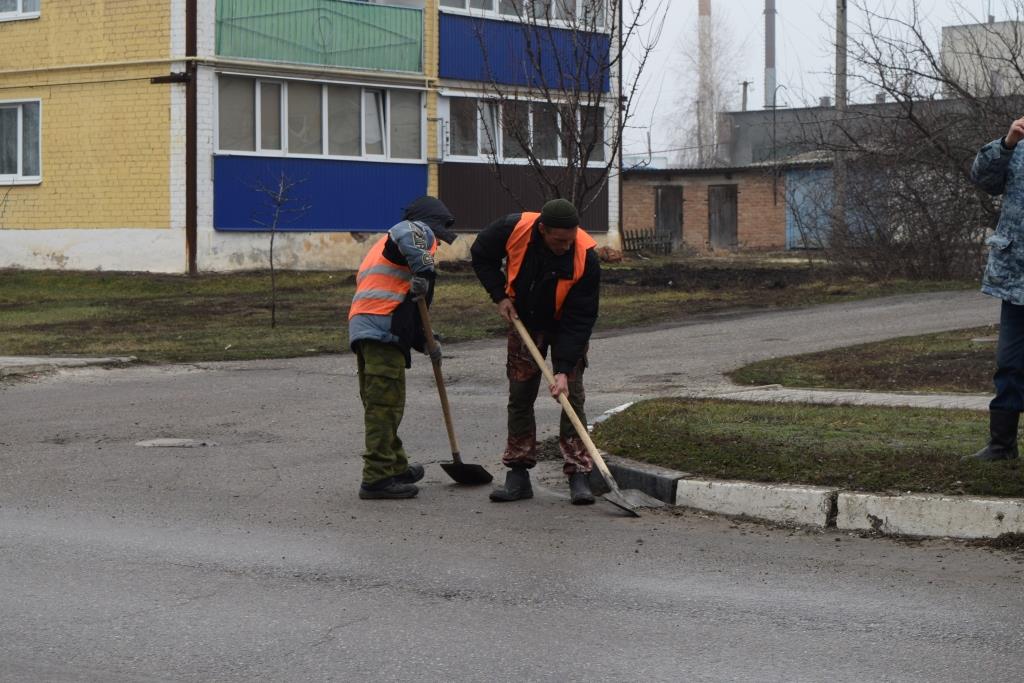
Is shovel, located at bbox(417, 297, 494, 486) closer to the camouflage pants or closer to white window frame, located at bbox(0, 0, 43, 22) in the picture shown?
the camouflage pants

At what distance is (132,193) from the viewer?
27609mm

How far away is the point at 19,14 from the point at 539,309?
23.9 m

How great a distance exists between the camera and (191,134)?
2719cm

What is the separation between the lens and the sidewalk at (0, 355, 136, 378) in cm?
1395

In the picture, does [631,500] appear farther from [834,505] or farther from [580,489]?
[834,505]

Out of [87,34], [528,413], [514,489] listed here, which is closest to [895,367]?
[528,413]

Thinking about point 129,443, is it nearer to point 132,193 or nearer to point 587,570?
point 587,570

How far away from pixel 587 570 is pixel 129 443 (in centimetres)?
466

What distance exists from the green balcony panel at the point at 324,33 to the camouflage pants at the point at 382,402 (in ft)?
67.4

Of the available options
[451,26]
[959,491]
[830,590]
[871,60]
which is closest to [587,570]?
[830,590]

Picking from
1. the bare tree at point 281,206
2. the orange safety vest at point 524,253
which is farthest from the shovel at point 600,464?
the bare tree at point 281,206

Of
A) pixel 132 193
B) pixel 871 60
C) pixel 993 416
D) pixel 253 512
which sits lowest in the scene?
pixel 253 512

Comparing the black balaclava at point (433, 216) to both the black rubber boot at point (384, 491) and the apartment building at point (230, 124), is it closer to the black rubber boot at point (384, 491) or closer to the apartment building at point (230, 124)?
the black rubber boot at point (384, 491)

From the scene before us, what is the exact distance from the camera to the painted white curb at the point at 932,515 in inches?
269
